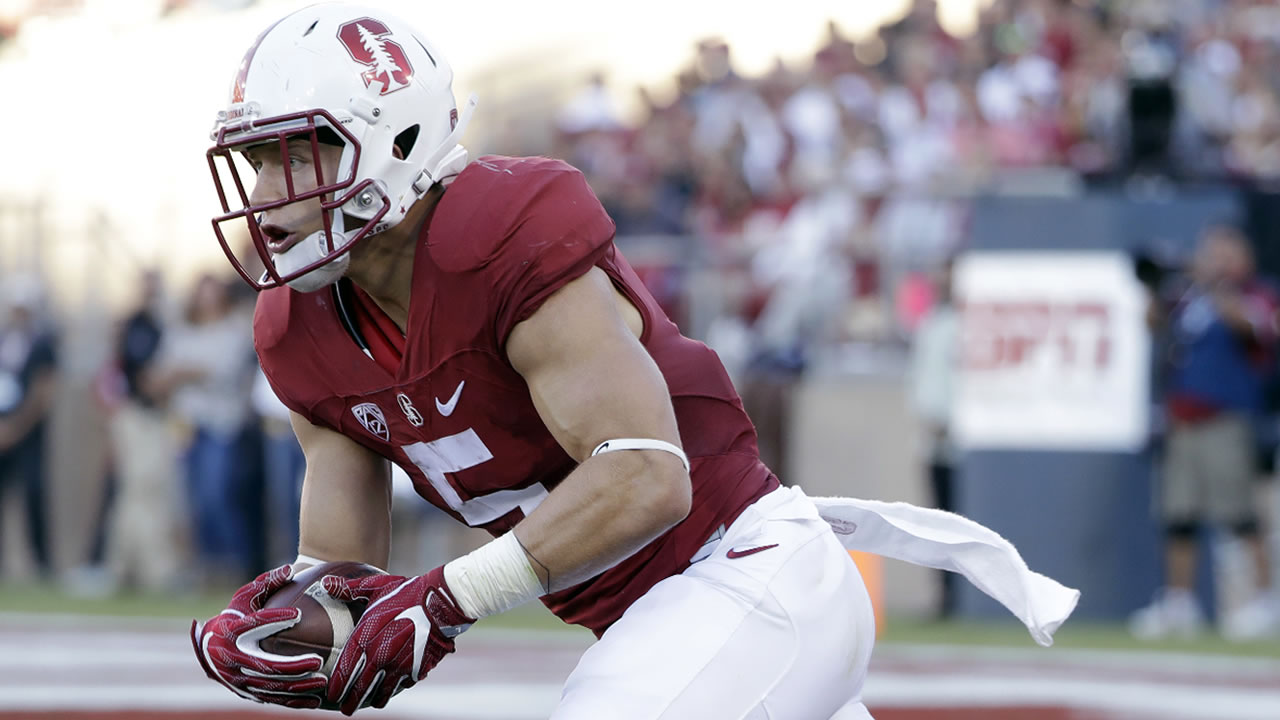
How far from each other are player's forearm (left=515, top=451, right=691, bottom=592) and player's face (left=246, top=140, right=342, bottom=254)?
1.94 feet

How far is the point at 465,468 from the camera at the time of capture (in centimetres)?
302

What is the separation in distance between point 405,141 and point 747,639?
3.09 feet

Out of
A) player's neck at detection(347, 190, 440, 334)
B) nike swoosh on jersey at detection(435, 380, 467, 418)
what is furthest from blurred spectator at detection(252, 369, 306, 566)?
nike swoosh on jersey at detection(435, 380, 467, 418)

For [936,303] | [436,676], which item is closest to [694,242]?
[936,303]

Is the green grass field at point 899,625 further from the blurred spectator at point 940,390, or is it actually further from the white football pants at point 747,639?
the white football pants at point 747,639

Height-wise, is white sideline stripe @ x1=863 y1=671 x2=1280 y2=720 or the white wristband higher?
the white wristband

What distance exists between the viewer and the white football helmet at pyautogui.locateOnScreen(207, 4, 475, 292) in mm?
2924

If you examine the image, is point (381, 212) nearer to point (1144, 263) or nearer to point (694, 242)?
point (1144, 263)

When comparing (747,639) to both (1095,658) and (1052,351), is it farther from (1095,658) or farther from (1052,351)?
(1052,351)

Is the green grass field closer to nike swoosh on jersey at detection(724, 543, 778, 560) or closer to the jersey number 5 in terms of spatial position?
Result: nike swoosh on jersey at detection(724, 543, 778, 560)

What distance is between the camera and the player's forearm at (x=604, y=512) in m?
2.73

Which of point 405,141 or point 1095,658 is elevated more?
point 405,141

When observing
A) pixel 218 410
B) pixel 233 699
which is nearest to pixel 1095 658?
pixel 233 699

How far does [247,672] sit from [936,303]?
700 cm
